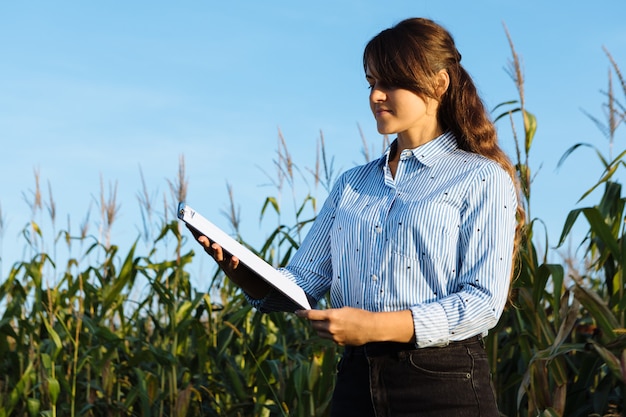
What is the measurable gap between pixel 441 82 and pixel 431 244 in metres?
0.41

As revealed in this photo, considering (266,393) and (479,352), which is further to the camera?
(266,393)

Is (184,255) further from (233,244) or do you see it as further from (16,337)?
(233,244)

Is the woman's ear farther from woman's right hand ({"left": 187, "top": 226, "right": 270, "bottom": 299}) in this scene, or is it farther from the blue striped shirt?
woman's right hand ({"left": 187, "top": 226, "right": 270, "bottom": 299})

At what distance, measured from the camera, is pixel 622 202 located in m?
3.48

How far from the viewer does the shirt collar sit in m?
2.08

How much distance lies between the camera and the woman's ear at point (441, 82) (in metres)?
2.06

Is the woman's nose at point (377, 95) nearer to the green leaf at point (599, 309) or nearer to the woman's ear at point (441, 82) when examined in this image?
the woman's ear at point (441, 82)

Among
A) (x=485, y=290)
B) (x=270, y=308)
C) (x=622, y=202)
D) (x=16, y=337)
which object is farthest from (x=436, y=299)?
(x=16, y=337)

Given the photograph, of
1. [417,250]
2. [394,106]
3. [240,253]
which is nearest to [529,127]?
[394,106]

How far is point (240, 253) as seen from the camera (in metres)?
1.84

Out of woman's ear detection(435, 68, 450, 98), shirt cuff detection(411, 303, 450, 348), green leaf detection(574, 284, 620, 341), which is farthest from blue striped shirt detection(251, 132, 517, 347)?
green leaf detection(574, 284, 620, 341)

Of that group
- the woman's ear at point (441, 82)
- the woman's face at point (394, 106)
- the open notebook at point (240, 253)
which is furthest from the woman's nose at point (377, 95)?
the open notebook at point (240, 253)

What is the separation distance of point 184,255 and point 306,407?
53.6 inches

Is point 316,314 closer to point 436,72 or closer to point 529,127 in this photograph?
point 436,72
